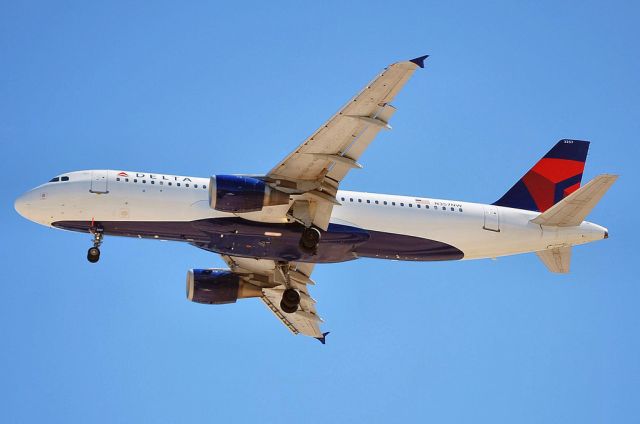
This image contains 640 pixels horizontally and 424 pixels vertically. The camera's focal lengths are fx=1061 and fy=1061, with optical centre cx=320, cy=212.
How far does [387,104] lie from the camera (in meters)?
41.9

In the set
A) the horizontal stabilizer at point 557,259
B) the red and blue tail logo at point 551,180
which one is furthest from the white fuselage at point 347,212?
the red and blue tail logo at point 551,180

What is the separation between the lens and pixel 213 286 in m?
54.1

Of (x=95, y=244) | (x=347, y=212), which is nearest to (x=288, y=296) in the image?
(x=347, y=212)

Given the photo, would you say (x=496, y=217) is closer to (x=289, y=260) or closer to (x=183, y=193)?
(x=289, y=260)

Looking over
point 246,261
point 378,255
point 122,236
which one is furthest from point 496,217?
point 122,236

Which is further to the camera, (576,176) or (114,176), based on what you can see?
(576,176)

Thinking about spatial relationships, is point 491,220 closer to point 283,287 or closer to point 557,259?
point 557,259

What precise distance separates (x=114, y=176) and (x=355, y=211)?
1095 cm

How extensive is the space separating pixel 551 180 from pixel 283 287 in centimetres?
1508

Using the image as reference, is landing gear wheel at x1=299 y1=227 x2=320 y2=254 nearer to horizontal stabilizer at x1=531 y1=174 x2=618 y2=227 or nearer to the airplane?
the airplane

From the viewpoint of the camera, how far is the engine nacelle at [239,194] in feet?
147

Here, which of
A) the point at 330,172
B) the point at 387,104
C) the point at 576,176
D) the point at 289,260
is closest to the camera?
the point at 387,104

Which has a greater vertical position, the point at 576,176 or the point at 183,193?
the point at 576,176

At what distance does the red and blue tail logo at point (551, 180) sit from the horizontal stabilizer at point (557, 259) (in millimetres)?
2302
